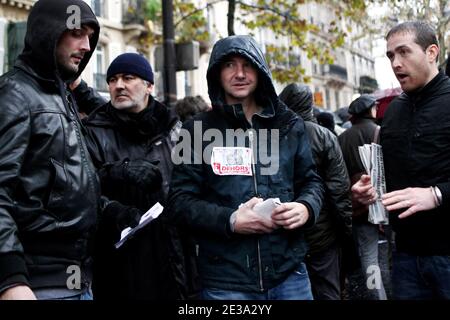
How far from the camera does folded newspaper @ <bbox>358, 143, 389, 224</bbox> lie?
2.73 metres

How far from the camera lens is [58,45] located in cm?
232

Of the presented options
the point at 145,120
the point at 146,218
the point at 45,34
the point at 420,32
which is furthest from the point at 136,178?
the point at 420,32

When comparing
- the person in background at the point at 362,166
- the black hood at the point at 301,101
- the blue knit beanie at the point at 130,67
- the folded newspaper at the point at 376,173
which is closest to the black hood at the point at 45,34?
the blue knit beanie at the point at 130,67

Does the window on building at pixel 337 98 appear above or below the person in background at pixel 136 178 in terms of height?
above

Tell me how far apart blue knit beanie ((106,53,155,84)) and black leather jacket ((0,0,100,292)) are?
132 cm

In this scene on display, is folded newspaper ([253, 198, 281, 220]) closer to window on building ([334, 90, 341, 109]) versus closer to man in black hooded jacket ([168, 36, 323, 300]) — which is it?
man in black hooded jacket ([168, 36, 323, 300])

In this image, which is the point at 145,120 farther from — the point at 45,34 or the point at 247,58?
the point at 45,34

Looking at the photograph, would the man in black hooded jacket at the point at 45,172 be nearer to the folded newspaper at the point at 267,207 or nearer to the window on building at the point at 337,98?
the folded newspaper at the point at 267,207

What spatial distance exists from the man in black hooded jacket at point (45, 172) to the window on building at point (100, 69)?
763 inches

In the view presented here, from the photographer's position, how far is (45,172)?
2041 millimetres

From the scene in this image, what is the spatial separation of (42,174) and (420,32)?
2043mm

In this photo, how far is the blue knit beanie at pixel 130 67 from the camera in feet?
12.0
